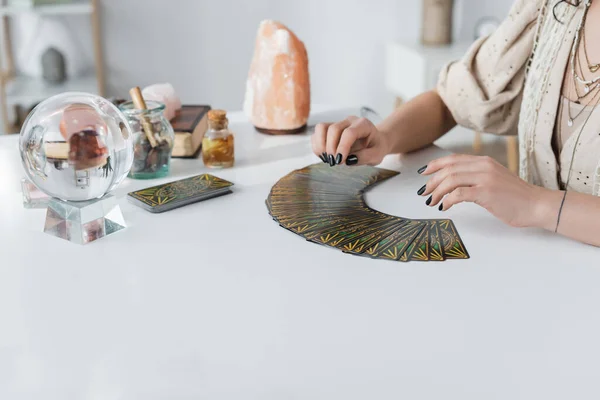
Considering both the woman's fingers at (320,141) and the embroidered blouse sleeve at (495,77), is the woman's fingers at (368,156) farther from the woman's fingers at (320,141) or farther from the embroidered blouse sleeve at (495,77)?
the embroidered blouse sleeve at (495,77)

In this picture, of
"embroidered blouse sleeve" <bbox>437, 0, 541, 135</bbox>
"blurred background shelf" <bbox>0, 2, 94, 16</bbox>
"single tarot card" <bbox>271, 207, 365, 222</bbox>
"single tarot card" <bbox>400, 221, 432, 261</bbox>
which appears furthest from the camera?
"blurred background shelf" <bbox>0, 2, 94, 16</bbox>

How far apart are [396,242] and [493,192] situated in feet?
0.48

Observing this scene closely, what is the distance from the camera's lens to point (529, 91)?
3.75 ft

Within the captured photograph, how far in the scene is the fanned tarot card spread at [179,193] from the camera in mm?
955

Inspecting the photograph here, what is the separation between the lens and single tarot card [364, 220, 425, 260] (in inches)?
31.2

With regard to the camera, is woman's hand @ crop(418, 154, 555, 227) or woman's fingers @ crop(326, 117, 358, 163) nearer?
woman's hand @ crop(418, 154, 555, 227)

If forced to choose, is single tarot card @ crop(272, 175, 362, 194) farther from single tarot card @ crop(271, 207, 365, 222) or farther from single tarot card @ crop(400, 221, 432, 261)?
single tarot card @ crop(400, 221, 432, 261)

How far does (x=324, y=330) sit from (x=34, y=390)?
0.27m

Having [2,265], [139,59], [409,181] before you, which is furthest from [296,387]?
[139,59]

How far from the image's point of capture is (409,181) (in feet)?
3.51

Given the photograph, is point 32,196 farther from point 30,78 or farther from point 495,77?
point 30,78

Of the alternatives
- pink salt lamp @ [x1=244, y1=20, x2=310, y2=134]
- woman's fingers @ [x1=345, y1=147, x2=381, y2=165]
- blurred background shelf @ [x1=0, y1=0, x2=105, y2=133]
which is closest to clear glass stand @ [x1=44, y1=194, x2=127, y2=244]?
woman's fingers @ [x1=345, y1=147, x2=381, y2=165]

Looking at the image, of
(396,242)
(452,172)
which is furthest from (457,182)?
(396,242)

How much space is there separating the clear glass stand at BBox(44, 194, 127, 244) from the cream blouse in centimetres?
71
